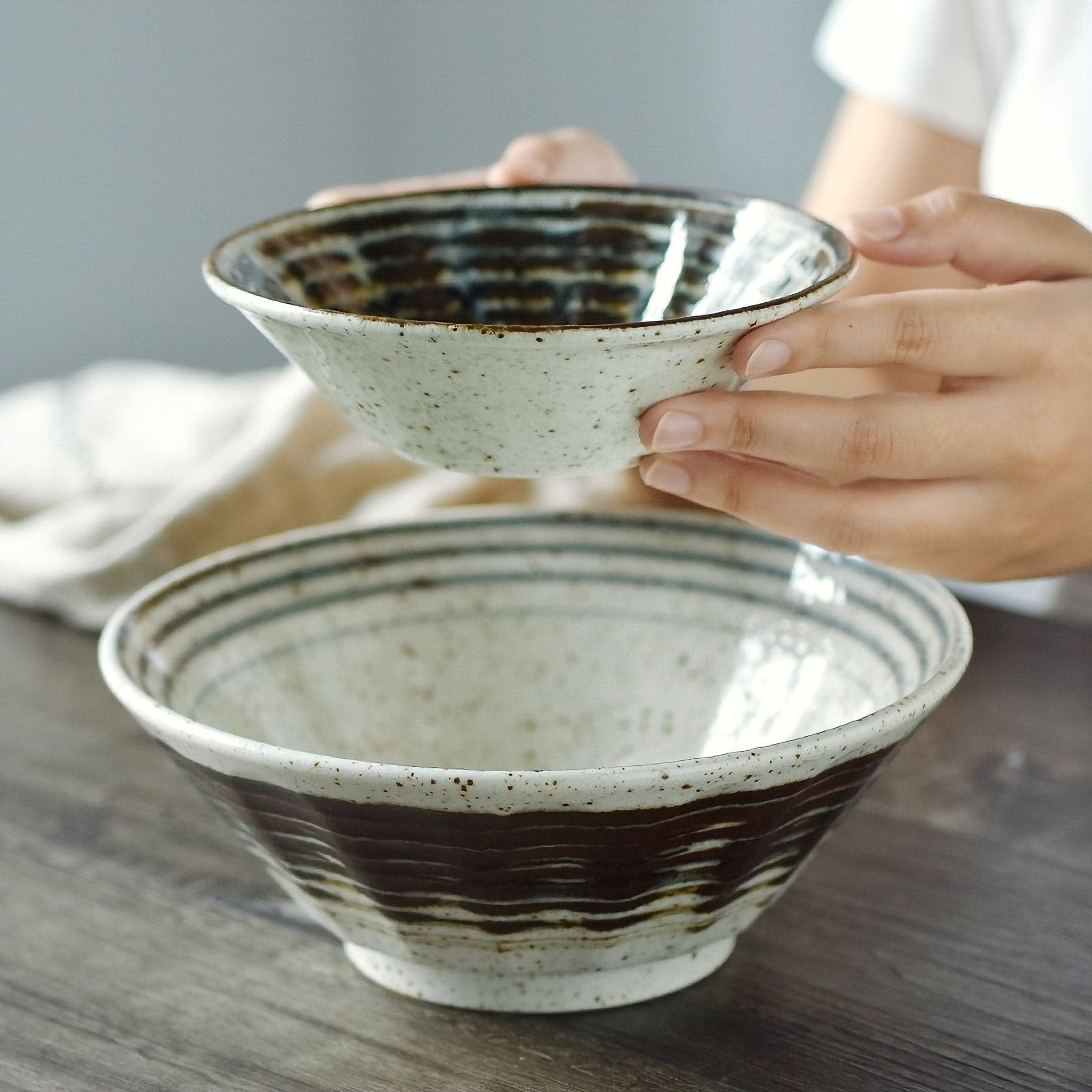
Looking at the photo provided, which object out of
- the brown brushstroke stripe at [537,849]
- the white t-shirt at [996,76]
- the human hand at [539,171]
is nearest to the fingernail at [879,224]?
the human hand at [539,171]

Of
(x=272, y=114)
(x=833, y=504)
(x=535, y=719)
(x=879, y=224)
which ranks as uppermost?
(x=879, y=224)

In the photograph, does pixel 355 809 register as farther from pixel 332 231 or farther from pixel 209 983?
pixel 332 231

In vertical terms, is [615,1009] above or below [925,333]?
below

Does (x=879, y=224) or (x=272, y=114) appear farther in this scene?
(x=272, y=114)

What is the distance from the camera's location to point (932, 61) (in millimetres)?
1049

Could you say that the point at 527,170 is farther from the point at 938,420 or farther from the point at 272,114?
the point at 272,114

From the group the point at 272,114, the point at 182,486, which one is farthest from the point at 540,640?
the point at 272,114

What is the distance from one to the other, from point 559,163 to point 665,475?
0.32 m

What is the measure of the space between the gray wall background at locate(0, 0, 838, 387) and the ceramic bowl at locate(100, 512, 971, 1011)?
1.52 meters

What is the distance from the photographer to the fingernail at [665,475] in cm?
50

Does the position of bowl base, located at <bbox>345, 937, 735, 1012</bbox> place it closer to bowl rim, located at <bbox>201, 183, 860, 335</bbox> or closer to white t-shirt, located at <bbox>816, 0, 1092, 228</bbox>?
bowl rim, located at <bbox>201, 183, 860, 335</bbox>

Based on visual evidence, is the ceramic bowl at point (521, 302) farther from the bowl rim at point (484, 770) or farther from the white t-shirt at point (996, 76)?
the white t-shirt at point (996, 76)

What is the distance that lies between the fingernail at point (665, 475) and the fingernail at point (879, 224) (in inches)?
5.0

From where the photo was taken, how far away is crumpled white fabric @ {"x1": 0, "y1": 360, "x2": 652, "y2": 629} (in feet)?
2.87
